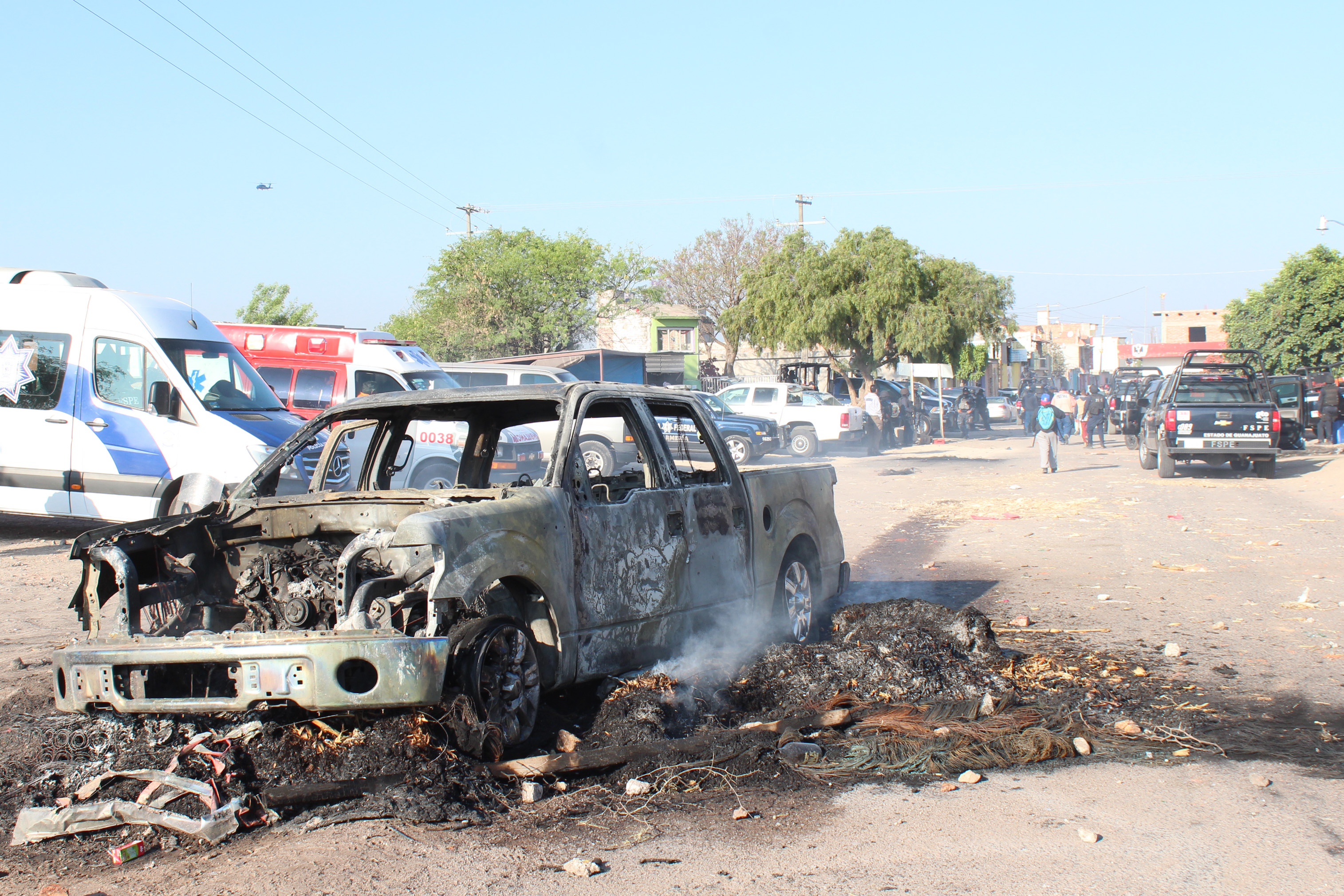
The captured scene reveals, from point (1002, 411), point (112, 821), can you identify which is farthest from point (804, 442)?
point (112, 821)

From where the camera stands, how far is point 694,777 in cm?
427

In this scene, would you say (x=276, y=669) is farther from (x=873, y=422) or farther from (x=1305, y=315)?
(x=1305, y=315)

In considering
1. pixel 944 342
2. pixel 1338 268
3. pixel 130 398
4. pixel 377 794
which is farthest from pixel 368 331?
pixel 944 342

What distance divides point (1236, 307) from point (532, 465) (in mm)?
31707

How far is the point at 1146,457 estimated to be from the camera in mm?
21766

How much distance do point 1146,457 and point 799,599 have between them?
56.9 ft

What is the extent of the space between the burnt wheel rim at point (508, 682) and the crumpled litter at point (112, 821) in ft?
3.09

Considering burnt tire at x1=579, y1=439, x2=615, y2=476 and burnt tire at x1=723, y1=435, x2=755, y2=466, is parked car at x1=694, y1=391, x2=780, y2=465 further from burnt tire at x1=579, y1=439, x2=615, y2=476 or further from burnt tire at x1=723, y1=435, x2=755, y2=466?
burnt tire at x1=579, y1=439, x2=615, y2=476

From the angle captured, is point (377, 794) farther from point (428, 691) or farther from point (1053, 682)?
point (1053, 682)

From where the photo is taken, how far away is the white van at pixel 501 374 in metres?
19.0

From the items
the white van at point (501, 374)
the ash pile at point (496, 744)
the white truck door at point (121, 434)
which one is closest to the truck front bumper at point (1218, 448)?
the white van at point (501, 374)

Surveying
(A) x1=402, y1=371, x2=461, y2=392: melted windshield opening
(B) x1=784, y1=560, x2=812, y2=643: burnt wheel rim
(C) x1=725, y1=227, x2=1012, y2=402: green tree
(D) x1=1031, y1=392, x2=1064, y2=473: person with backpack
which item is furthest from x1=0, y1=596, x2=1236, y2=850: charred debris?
(C) x1=725, y1=227, x2=1012, y2=402: green tree

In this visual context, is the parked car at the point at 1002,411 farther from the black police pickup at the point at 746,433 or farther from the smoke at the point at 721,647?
the smoke at the point at 721,647

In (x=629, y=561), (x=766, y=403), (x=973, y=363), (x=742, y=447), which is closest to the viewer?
(x=629, y=561)
